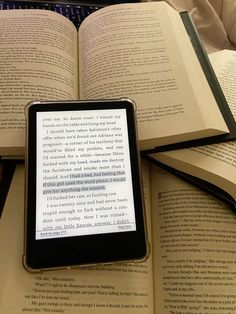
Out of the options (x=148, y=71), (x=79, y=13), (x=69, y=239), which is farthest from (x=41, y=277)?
(x=79, y=13)

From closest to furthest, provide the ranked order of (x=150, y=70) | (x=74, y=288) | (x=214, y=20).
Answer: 1. (x=74, y=288)
2. (x=150, y=70)
3. (x=214, y=20)

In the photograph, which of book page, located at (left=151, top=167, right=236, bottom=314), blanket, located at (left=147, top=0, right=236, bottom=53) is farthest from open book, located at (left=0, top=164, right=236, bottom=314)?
blanket, located at (left=147, top=0, right=236, bottom=53)

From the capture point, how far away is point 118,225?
34 cm

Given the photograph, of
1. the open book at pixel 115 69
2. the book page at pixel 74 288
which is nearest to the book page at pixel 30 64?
the open book at pixel 115 69

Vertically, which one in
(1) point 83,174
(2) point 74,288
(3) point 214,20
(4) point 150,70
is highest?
(3) point 214,20

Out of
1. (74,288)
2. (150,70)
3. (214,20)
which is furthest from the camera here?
(214,20)

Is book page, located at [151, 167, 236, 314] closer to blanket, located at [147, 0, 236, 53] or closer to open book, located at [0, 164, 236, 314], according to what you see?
open book, located at [0, 164, 236, 314]

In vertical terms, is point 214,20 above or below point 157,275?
above

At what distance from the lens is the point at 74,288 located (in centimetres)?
33

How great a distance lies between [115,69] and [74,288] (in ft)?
0.81

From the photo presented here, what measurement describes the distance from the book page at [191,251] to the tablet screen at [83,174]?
4 cm

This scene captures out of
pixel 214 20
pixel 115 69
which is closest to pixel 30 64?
pixel 115 69

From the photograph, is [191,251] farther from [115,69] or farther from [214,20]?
[214,20]

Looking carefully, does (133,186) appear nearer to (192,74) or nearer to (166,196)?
(166,196)
